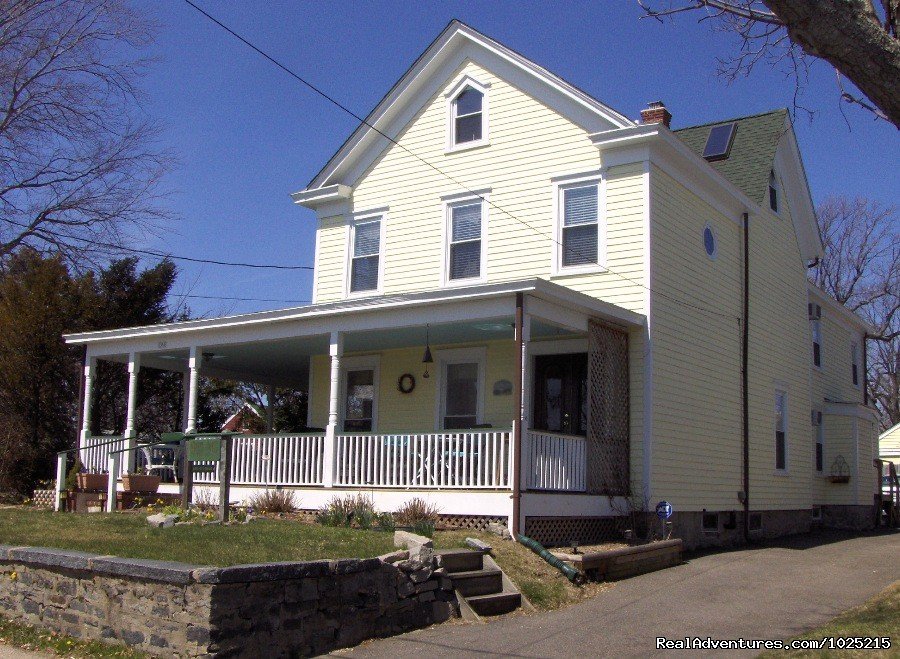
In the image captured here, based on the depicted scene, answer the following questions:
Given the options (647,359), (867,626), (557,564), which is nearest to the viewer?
(867,626)

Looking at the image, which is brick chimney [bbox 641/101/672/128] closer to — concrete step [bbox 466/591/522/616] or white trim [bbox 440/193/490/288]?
white trim [bbox 440/193/490/288]

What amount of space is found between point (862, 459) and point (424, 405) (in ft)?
42.0

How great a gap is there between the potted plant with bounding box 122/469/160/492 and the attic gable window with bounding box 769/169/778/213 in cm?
1353

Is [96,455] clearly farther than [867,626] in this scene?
Yes

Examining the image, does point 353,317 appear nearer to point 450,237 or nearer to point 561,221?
point 450,237

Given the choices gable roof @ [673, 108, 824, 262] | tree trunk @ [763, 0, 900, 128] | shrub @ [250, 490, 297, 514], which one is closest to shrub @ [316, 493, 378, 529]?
shrub @ [250, 490, 297, 514]

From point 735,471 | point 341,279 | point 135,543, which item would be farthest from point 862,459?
point 135,543

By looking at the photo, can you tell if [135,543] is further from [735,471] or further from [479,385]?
[735,471]

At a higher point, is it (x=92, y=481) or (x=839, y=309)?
(x=839, y=309)

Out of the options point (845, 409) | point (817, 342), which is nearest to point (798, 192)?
point (817, 342)

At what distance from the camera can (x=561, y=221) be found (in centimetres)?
1641

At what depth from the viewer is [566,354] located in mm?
16016

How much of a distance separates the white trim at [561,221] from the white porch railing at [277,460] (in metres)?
4.94

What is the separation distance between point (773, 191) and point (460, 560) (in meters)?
13.2
